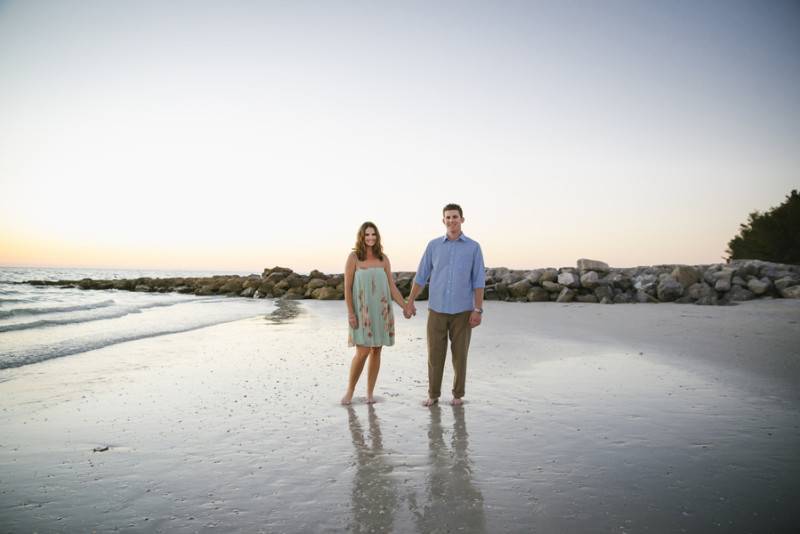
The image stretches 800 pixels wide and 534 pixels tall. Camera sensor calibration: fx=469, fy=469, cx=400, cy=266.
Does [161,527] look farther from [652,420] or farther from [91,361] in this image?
[91,361]

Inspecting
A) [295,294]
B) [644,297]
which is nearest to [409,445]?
[644,297]

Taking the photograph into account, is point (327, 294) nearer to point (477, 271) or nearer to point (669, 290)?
point (669, 290)

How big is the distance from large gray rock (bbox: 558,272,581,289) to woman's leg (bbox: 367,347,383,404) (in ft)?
49.2

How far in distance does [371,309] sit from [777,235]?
33482 millimetres

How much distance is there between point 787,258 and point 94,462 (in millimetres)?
35402

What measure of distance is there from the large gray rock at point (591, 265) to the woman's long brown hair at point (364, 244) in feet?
55.3

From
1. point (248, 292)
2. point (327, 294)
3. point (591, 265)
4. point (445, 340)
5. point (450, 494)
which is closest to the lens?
point (450, 494)

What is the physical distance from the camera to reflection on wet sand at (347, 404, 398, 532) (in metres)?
2.69

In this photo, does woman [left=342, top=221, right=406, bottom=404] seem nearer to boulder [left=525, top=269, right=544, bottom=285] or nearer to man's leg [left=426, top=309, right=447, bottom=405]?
man's leg [left=426, top=309, right=447, bottom=405]

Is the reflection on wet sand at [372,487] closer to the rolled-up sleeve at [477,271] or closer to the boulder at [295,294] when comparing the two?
the rolled-up sleeve at [477,271]

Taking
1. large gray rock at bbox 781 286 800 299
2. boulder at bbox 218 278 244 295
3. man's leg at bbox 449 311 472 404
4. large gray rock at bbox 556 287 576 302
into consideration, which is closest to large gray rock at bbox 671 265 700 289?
large gray rock at bbox 781 286 800 299

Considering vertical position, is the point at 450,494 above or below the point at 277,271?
below

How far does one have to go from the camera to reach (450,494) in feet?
9.89

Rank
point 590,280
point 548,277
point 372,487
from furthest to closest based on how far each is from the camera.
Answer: point 548,277, point 590,280, point 372,487
